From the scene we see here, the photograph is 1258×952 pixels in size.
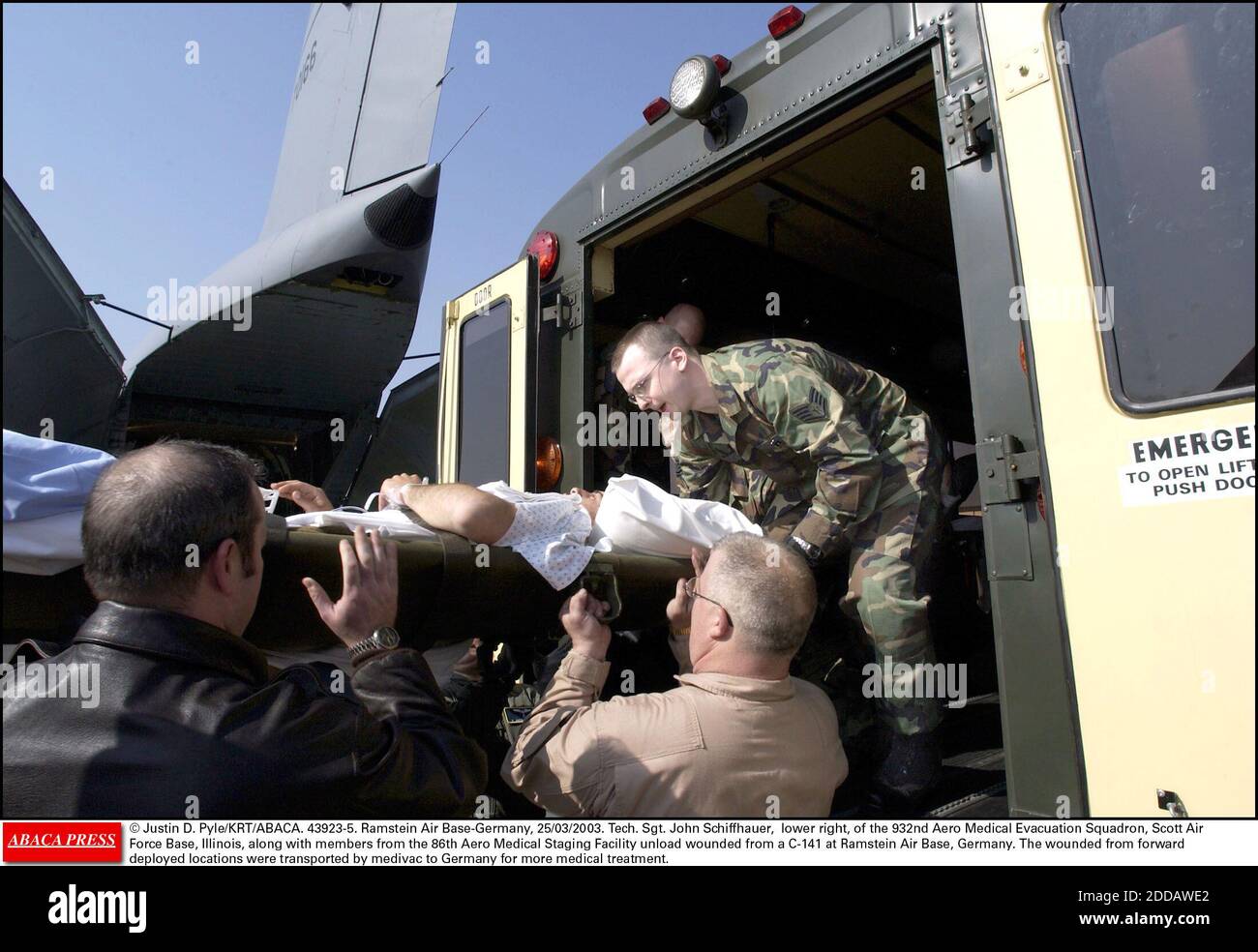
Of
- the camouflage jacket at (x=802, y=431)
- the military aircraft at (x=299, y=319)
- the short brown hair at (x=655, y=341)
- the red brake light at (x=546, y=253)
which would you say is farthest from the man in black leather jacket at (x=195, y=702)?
the military aircraft at (x=299, y=319)

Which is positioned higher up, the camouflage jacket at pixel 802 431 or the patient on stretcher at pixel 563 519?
the camouflage jacket at pixel 802 431

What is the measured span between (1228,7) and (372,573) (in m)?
1.83

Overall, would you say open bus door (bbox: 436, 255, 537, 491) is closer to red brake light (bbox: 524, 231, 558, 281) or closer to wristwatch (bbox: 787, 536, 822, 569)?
red brake light (bbox: 524, 231, 558, 281)

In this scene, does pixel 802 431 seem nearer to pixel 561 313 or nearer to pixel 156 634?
pixel 561 313

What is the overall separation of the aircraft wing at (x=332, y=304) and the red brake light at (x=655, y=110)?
9.94 ft

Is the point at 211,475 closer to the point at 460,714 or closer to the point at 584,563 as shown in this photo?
the point at 584,563

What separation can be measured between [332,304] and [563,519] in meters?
4.37

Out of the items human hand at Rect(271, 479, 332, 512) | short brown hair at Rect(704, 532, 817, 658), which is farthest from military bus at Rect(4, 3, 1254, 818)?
human hand at Rect(271, 479, 332, 512)

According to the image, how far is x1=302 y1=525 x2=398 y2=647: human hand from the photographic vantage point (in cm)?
154

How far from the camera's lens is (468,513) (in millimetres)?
2012

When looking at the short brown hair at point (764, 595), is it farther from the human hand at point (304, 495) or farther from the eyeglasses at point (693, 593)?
the human hand at point (304, 495)

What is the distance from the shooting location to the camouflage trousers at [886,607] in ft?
7.53

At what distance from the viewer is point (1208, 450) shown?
1409 mm

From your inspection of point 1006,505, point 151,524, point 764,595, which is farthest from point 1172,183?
point 151,524
